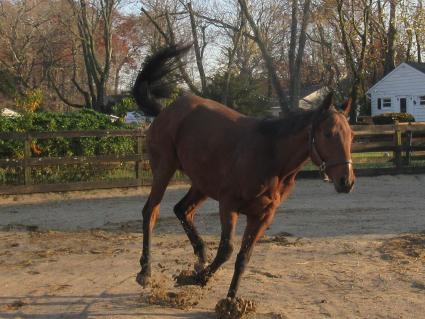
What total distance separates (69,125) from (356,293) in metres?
10.4

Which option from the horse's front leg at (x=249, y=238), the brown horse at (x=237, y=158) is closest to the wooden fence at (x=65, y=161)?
the brown horse at (x=237, y=158)

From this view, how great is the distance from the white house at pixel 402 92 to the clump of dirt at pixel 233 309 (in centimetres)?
4029

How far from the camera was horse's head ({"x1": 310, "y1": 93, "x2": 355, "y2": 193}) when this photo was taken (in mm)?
4152

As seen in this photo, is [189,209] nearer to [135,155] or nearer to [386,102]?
[135,155]

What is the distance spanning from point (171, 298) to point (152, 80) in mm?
2910

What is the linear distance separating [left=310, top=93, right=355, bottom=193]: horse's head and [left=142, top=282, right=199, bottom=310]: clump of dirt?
174cm

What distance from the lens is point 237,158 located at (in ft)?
16.1

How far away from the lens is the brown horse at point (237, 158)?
4332 mm

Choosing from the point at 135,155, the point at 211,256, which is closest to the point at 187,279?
the point at 211,256

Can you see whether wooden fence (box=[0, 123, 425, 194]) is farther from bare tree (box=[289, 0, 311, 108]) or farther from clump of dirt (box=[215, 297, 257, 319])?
clump of dirt (box=[215, 297, 257, 319])

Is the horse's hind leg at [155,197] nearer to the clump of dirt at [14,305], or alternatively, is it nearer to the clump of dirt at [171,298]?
the clump of dirt at [171,298]

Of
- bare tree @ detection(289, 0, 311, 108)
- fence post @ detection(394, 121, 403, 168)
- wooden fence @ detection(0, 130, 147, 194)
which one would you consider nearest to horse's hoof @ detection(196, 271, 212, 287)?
wooden fence @ detection(0, 130, 147, 194)

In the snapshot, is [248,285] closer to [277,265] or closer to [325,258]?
[277,265]

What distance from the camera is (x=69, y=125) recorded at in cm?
1416
